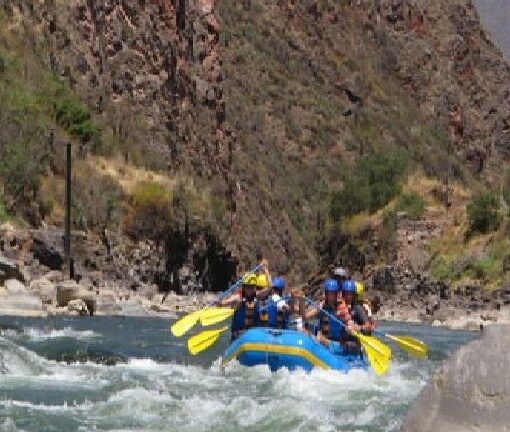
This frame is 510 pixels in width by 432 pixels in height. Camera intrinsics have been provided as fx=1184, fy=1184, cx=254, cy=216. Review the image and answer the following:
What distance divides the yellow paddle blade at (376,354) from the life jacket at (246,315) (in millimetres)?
1513

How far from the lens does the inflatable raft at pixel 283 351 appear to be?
15.2 metres

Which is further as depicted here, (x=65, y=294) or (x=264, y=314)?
(x=65, y=294)

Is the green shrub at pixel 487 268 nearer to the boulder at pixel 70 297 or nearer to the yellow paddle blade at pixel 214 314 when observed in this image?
the boulder at pixel 70 297

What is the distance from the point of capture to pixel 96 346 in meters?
18.9

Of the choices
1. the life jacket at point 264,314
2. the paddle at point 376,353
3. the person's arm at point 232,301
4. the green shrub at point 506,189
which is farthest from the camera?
the green shrub at point 506,189

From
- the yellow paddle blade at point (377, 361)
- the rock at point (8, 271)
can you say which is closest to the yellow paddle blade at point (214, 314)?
the yellow paddle blade at point (377, 361)

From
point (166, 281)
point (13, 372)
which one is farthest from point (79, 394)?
point (166, 281)

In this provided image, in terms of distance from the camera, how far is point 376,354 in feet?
52.9

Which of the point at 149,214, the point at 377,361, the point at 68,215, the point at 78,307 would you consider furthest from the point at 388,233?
the point at 377,361

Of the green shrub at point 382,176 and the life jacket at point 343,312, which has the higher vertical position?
the green shrub at point 382,176

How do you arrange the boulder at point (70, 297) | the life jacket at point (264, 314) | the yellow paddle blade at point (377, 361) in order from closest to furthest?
the yellow paddle blade at point (377, 361) → the life jacket at point (264, 314) → the boulder at point (70, 297)

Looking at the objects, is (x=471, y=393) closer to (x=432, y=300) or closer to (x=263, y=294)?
(x=263, y=294)

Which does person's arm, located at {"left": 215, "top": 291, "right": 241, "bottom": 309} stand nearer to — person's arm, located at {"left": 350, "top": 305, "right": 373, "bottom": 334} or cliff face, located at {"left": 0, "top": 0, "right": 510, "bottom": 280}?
person's arm, located at {"left": 350, "top": 305, "right": 373, "bottom": 334}

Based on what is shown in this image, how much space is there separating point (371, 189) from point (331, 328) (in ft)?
146
